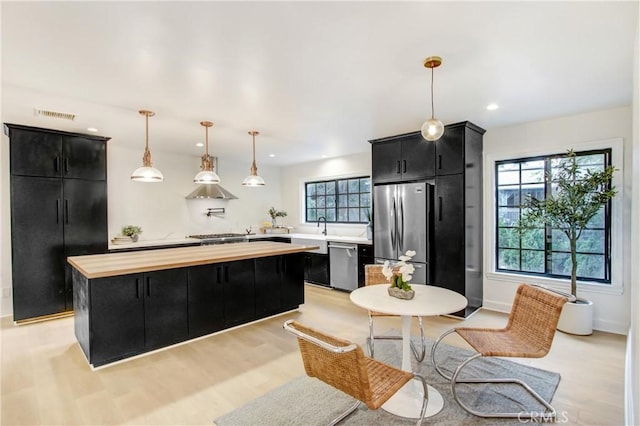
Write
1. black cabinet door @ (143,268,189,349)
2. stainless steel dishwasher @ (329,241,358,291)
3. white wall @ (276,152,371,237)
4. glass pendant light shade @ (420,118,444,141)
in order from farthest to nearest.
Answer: white wall @ (276,152,371,237), stainless steel dishwasher @ (329,241,358,291), black cabinet door @ (143,268,189,349), glass pendant light shade @ (420,118,444,141)

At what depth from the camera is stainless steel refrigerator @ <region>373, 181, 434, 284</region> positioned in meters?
4.19

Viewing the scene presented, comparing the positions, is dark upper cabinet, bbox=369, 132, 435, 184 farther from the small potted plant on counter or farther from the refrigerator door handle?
the small potted plant on counter

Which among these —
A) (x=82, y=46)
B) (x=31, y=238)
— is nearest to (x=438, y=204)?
(x=82, y=46)

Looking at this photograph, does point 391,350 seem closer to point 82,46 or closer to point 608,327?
point 608,327

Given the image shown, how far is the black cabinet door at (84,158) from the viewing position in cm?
429

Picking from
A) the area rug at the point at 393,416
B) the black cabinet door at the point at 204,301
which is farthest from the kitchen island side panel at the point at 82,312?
the area rug at the point at 393,416

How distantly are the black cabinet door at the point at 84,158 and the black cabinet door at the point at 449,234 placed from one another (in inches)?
185

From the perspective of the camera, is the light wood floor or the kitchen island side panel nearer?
the light wood floor

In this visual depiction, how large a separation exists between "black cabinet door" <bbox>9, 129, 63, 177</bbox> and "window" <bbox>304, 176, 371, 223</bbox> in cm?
434

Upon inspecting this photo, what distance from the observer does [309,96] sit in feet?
9.98

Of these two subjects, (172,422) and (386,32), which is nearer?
(386,32)

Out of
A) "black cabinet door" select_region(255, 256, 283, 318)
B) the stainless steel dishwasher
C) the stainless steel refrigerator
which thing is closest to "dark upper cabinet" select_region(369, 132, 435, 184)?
the stainless steel refrigerator

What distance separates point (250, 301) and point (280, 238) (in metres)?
2.84

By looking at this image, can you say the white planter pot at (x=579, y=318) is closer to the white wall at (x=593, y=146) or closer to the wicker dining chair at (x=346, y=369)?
the white wall at (x=593, y=146)
